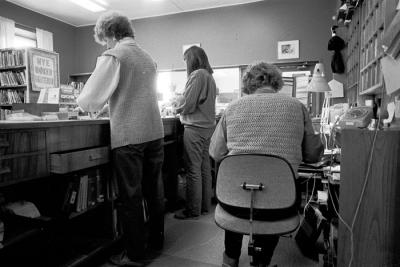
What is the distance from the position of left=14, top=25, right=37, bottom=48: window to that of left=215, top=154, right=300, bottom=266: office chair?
221 inches

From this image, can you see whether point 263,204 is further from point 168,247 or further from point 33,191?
point 33,191

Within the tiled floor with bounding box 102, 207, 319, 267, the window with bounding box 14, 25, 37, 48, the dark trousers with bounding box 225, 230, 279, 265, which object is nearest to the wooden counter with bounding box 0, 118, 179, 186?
the tiled floor with bounding box 102, 207, 319, 267

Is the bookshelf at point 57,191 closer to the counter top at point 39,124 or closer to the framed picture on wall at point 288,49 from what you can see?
the counter top at point 39,124

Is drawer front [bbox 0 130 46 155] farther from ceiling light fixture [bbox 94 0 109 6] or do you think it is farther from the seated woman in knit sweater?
ceiling light fixture [bbox 94 0 109 6]

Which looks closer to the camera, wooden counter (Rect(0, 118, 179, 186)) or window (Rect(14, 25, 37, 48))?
wooden counter (Rect(0, 118, 179, 186))

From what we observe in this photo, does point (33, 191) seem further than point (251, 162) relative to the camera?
Yes

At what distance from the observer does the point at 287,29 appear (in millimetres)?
5059

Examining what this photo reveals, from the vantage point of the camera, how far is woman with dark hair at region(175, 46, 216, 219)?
262cm

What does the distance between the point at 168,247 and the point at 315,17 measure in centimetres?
438

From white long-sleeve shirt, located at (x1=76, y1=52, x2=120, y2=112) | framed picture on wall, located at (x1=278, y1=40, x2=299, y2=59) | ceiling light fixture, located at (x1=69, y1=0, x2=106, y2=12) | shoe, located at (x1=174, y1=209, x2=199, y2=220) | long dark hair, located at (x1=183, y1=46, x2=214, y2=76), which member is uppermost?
ceiling light fixture, located at (x1=69, y1=0, x2=106, y2=12)

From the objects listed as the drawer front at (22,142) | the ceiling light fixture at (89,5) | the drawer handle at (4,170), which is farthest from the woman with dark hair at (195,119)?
the ceiling light fixture at (89,5)

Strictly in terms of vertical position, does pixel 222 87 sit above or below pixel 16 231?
above

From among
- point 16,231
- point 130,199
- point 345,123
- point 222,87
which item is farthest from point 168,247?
point 222,87

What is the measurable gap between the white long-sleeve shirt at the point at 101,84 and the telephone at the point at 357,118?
1200 mm
